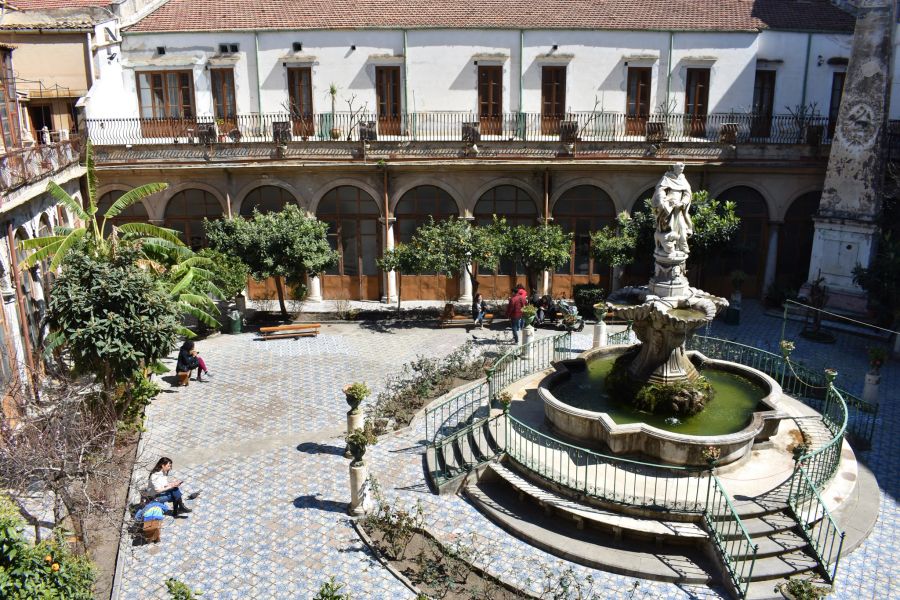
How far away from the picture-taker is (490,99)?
2658 cm

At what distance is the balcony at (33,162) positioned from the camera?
1638cm

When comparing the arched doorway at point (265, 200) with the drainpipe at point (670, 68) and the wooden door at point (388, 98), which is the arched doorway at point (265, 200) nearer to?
the wooden door at point (388, 98)

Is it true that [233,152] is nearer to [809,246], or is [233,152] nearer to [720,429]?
[720,429]

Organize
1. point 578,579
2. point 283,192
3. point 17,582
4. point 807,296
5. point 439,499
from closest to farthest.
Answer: point 17,582 < point 578,579 < point 439,499 < point 807,296 < point 283,192

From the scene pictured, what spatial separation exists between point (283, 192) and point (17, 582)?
18.5m

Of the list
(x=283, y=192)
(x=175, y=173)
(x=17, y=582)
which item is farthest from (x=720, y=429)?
(x=175, y=173)

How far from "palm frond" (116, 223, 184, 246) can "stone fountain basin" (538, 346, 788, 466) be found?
9.45 metres

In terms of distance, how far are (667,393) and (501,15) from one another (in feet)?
57.3

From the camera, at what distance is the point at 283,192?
25516 mm

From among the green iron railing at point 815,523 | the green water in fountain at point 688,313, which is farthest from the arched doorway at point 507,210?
the green iron railing at point 815,523

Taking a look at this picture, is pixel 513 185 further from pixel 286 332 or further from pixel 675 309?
pixel 675 309

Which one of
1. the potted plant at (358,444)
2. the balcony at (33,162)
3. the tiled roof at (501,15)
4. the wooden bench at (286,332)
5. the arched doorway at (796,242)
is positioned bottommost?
the wooden bench at (286,332)

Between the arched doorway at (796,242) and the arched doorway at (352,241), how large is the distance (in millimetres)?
13997

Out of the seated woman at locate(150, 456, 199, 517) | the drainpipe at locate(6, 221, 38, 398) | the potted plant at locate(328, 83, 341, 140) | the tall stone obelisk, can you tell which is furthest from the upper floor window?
the tall stone obelisk
